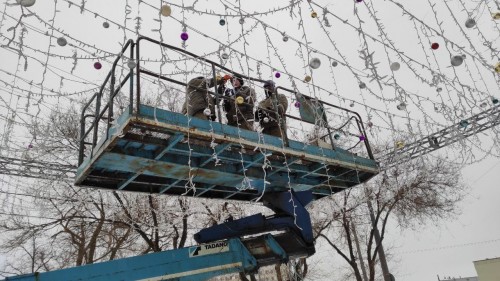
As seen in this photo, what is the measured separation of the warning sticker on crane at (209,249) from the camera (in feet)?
16.0

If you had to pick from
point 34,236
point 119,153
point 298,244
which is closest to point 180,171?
point 119,153

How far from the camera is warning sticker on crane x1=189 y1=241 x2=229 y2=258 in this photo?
16.0 feet

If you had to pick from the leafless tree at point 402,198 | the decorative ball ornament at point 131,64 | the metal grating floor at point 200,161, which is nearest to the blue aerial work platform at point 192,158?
the metal grating floor at point 200,161

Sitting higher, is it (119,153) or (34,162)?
(34,162)

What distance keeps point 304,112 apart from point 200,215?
9549 millimetres

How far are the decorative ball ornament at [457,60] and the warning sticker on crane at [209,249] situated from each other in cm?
383

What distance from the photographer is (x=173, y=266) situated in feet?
15.3

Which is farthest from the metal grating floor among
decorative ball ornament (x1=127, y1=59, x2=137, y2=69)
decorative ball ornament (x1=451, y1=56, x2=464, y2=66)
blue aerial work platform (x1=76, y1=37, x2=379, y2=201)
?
decorative ball ornament (x1=451, y1=56, x2=464, y2=66)

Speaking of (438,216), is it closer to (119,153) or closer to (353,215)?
(353,215)

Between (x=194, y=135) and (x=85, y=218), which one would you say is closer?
(x=194, y=135)

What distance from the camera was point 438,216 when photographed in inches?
626

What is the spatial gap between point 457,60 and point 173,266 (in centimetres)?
448

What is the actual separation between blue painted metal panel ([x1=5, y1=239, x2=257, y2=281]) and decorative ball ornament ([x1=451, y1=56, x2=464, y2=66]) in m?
3.70

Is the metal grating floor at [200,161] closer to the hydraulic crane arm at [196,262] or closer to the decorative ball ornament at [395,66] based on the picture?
the hydraulic crane arm at [196,262]
